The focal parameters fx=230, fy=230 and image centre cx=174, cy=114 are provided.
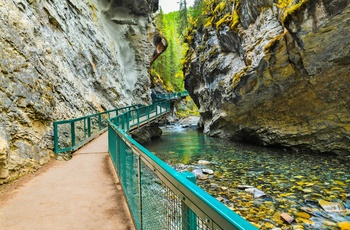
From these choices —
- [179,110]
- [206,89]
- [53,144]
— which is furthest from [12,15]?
[179,110]

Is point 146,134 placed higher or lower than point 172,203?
lower

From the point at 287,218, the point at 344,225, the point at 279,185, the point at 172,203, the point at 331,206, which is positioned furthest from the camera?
the point at 279,185

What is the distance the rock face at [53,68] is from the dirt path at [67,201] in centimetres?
78

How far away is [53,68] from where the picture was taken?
10773mm

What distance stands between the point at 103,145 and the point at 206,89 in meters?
15.1

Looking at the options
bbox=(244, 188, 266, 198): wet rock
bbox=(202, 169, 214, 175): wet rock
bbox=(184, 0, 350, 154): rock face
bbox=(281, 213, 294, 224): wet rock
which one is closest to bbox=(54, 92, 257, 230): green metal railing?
bbox=(281, 213, 294, 224): wet rock

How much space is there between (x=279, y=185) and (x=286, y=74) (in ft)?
24.7

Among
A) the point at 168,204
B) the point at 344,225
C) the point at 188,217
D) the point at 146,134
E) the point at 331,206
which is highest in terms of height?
the point at 188,217

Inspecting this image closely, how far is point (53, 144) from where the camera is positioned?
27.6ft

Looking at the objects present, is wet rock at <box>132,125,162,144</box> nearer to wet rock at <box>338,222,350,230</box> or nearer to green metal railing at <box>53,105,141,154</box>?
green metal railing at <box>53,105,141,154</box>

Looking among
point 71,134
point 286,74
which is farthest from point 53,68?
point 286,74

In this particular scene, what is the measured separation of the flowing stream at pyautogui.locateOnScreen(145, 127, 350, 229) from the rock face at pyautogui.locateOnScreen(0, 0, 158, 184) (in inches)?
234

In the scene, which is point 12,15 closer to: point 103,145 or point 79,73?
point 103,145

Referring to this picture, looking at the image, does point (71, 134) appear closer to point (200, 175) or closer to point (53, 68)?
point (53, 68)
